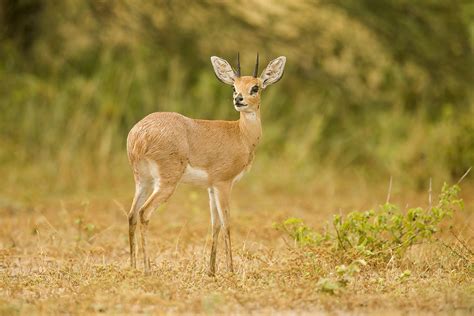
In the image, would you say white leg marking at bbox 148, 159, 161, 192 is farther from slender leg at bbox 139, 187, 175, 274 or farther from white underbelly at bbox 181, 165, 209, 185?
white underbelly at bbox 181, 165, 209, 185

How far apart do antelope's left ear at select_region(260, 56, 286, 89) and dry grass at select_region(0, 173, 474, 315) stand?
127 centimetres

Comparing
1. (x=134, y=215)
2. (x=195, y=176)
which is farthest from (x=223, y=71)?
(x=134, y=215)

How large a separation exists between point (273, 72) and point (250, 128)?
20.8 inches

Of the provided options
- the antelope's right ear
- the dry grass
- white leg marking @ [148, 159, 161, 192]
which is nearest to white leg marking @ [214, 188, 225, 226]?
the dry grass

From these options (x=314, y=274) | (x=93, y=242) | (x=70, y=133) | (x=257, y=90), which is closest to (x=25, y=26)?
(x=70, y=133)

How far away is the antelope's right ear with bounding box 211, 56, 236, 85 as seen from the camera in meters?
7.18

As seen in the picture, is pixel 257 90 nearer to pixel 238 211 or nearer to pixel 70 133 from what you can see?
pixel 238 211

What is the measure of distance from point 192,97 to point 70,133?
2151 mm

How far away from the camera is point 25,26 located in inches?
565

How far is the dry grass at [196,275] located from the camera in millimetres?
5609

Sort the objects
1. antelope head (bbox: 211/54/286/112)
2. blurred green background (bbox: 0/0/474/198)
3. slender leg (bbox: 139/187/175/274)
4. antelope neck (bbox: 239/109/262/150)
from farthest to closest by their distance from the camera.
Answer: blurred green background (bbox: 0/0/474/198) < antelope neck (bbox: 239/109/262/150) < antelope head (bbox: 211/54/286/112) < slender leg (bbox: 139/187/175/274)

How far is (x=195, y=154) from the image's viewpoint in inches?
265

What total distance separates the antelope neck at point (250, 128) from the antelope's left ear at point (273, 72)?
297 mm

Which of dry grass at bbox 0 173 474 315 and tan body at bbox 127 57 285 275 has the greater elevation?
tan body at bbox 127 57 285 275
